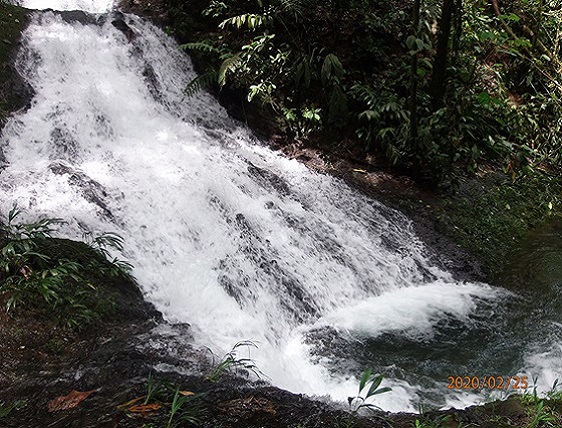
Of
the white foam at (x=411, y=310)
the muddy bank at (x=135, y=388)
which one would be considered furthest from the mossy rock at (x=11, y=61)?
the white foam at (x=411, y=310)

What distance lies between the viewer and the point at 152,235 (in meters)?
5.66

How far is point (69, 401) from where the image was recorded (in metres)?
2.97

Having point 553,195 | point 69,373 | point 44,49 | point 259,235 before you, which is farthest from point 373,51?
point 69,373

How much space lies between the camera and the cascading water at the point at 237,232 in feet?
15.6

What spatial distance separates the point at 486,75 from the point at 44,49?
7.79 m

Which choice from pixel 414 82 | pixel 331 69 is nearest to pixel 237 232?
pixel 414 82

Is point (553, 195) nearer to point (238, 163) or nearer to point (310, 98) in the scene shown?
point (310, 98)

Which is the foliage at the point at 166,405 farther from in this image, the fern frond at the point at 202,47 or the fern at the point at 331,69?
the fern frond at the point at 202,47

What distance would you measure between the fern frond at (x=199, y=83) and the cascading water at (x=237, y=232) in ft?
0.76

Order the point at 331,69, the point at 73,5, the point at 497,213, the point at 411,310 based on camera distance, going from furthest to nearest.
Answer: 1. the point at 73,5
2. the point at 331,69
3. the point at 497,213
4. the point at 411,310
